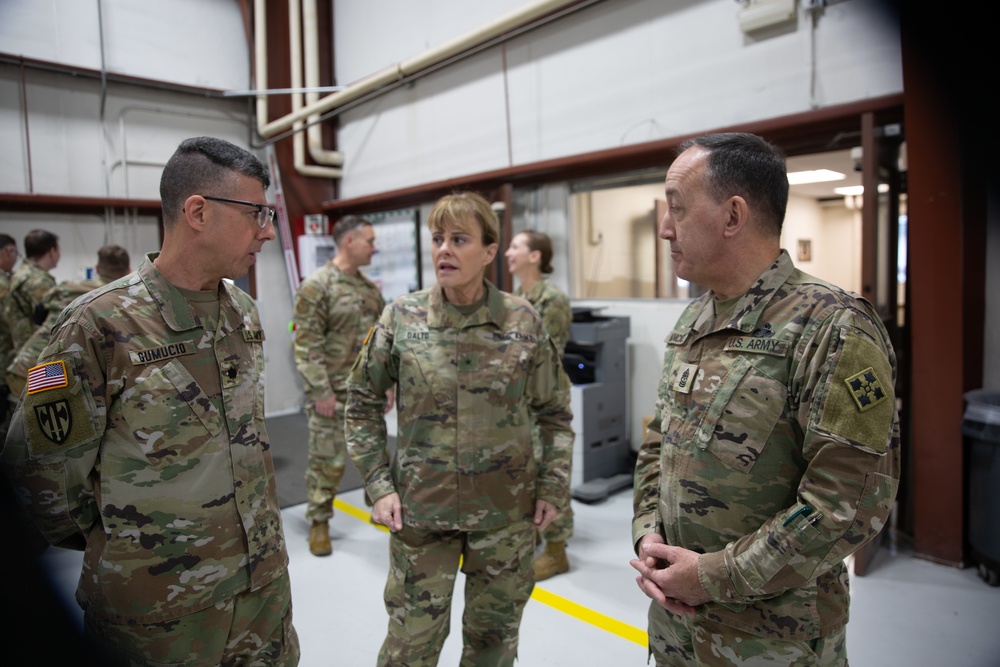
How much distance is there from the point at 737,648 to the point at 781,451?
0.39 meters

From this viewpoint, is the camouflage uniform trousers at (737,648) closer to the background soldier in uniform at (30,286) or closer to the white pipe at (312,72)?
the background soldier in uniform at (30,286)

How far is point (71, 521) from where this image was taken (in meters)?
1.22

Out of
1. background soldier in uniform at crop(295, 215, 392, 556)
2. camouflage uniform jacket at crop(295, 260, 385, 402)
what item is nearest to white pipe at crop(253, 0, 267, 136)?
background soldier in uniform at crop(295, 215, 392, 556)

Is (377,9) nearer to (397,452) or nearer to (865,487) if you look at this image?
(397,452)

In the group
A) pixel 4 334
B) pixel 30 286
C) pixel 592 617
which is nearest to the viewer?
pixel 592 617

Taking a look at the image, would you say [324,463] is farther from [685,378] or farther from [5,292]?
[5,292]

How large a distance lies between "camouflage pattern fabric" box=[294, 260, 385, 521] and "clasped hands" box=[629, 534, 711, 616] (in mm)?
2583

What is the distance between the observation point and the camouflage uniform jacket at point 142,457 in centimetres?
118

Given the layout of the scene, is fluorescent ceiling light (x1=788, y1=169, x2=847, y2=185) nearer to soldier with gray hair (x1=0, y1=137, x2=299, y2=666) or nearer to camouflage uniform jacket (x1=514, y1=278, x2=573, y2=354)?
camouflage uniform jacket (x1=514, y1=278, x2=573, y2=354)

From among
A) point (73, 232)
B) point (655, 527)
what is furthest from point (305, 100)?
point (655, 527)

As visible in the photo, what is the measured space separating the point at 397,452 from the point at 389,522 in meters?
0.22

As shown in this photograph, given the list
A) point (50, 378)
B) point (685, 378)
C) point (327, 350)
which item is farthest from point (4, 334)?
point (685, 378)

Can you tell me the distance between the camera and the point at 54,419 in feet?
3.76

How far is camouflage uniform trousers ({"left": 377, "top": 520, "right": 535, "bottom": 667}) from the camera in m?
1.66
